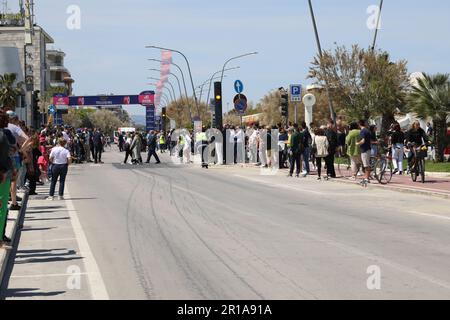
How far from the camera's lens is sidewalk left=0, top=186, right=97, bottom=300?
27.9 feet

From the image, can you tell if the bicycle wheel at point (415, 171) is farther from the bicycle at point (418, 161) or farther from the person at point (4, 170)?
the person at point (4, 170)

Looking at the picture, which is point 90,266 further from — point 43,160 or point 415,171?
point 415,171

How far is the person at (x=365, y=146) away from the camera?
77.4 ft

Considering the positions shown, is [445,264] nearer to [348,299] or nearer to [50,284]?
[348,299]

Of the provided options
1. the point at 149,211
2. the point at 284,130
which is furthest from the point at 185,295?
the point at 284,130

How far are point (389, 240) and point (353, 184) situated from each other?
12.6 meters

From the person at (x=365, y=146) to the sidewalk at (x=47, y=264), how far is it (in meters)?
10.4

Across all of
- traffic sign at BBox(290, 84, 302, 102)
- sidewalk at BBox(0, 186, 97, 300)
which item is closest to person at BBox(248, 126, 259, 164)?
traffic sign at BBox(290, 84, 302, 102)

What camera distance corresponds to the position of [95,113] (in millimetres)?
184375

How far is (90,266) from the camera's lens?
9914mm

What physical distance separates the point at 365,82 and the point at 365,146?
67.1 ft

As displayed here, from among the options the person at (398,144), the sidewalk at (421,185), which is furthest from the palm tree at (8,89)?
the person at (398,144)

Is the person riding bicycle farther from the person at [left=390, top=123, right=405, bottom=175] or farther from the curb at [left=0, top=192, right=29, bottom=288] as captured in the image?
the curb at [left=0, top=192, right=29, bottom=288]

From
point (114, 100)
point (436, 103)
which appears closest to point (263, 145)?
point (436, 103)
